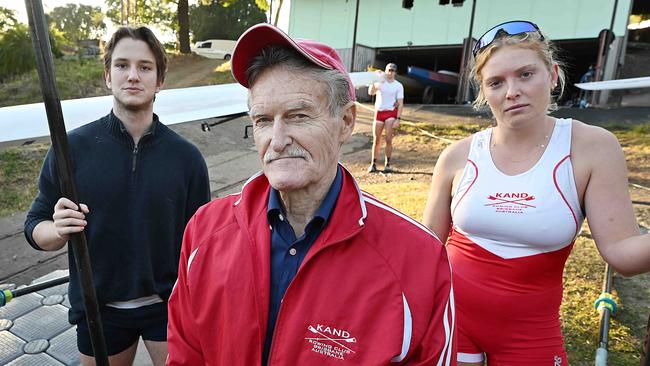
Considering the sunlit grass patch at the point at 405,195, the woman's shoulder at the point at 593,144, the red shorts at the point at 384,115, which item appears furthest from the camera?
the red shorts at the point at 384,115

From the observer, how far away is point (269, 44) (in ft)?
4.28

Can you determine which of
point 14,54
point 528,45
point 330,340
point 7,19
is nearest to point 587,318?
point 528,45

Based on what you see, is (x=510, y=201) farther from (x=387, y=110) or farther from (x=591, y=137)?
Answer: (x=387, y=110)

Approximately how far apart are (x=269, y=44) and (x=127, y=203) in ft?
3.98

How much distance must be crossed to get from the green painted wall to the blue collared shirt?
1977cm

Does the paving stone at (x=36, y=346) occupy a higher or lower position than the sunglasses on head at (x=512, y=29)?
lower

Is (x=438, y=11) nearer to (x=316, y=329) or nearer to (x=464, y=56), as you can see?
(x=464, y=56)

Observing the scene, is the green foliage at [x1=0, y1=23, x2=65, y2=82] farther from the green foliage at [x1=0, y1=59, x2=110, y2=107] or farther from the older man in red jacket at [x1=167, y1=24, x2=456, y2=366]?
the older man in red jacket at [x1=167, y1=24, x2=456, y2=366]

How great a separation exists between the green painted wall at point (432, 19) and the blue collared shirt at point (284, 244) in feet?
64.9

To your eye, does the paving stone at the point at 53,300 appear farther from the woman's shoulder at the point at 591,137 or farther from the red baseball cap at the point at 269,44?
the woman's shoulder at the point at 591,137

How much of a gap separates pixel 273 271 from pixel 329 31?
2352 cm

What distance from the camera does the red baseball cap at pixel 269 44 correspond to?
1.23 meters

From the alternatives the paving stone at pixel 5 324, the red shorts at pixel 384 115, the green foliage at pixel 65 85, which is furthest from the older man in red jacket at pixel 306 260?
the green foliage at pixel 65 85

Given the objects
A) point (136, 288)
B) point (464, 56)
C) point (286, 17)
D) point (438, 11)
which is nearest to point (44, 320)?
point (136, 288)
